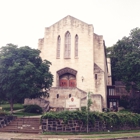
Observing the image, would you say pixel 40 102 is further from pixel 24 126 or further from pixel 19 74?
pixel 24 126

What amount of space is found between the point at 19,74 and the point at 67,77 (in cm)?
1500

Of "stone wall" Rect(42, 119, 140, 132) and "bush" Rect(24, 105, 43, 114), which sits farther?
"bush" Rect(24, 105, 43, 114)

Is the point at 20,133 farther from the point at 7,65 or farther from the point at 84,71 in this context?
the point at 84,71

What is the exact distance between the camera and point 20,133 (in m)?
16.8

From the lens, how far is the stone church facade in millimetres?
34219

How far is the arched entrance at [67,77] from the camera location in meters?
35.6

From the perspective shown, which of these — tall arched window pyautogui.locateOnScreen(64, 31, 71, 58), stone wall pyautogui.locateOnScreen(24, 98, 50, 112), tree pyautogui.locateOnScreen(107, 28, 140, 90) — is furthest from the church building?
stone wall pyautogui.locateOnScreen(24, 98, 50, 112)

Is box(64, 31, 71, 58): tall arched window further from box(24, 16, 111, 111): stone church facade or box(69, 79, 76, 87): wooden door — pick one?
box(69, 79, 76, 87): wooden door

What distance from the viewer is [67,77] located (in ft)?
120

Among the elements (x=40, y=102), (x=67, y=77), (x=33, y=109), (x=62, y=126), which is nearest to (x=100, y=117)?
(x=62, y=126)

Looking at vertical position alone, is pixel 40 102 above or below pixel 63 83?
below

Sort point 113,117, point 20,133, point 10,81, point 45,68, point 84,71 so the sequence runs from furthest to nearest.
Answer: point 84,71 < point 45,68 < point 10,81 < point 113,117 < point 20,133

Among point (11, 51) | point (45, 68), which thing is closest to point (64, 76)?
point (45, 68)

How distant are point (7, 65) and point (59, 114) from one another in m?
9.73
